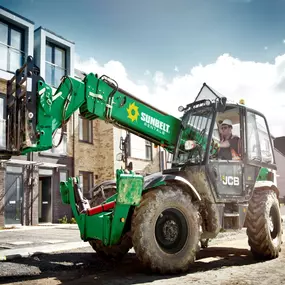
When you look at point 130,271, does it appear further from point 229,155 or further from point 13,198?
point 13,198

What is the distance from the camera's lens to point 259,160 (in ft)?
24.4

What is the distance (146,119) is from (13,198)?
13.4 meters

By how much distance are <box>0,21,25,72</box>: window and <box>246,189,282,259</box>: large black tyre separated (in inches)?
590

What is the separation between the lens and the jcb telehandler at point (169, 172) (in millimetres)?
5391

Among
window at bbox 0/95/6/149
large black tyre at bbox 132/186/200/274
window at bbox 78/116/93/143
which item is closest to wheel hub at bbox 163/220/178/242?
large black tyre at bbox 132/186/200/274

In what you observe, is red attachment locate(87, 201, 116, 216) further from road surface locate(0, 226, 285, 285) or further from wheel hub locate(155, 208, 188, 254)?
road surface locate(0, 226, 285, 285)

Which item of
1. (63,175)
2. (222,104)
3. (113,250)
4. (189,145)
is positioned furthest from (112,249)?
(63,175)

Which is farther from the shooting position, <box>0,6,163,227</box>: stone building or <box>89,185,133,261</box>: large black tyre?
<box>0,6,163,227</box>: stone building

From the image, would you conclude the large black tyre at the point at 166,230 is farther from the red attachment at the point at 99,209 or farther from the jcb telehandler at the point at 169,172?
the red attachment at the point at 99,209

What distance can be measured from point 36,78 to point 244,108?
4.12 metres

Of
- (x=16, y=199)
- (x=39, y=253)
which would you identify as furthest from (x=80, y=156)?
(x=39, y=253)

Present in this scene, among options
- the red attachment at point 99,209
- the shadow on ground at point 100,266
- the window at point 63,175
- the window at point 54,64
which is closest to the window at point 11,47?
the window at point 54,64

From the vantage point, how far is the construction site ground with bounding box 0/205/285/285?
200 inches

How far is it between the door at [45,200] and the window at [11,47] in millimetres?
6319
